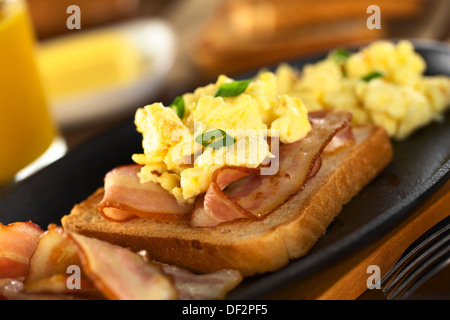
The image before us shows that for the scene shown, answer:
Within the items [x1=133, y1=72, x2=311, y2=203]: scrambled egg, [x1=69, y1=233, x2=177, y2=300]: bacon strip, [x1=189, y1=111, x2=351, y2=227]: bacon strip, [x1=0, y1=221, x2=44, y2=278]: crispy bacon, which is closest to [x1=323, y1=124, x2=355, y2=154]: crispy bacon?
[x1=189, y1=111, x2=351, y2=227]: bacon strip

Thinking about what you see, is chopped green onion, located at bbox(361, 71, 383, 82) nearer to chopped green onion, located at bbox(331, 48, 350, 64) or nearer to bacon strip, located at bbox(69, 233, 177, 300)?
chopped green onion, located at bbox(331, 48, 350, 64)

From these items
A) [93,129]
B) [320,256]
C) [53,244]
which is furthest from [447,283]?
[93,129]

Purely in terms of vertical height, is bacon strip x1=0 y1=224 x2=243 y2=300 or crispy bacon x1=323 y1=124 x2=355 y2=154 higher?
crispy bacon x1=323 y1=124 x2=355 y2=154

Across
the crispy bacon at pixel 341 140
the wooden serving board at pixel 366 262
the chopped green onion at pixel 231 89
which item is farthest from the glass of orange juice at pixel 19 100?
the wooden serving board at pixel 366 262

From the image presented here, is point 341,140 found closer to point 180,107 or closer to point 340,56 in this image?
point 180,107

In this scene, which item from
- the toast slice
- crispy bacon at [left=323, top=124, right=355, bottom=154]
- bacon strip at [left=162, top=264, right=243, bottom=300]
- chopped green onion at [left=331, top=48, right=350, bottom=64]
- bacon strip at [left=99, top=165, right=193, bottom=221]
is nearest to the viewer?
bacon strip at [left=162, top=264, right=243, bottom=300]

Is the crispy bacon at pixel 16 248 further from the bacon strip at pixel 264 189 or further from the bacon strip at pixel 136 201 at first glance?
the bacon strip at pixel 264 189

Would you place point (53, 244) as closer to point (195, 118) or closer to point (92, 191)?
point (195, 118)
